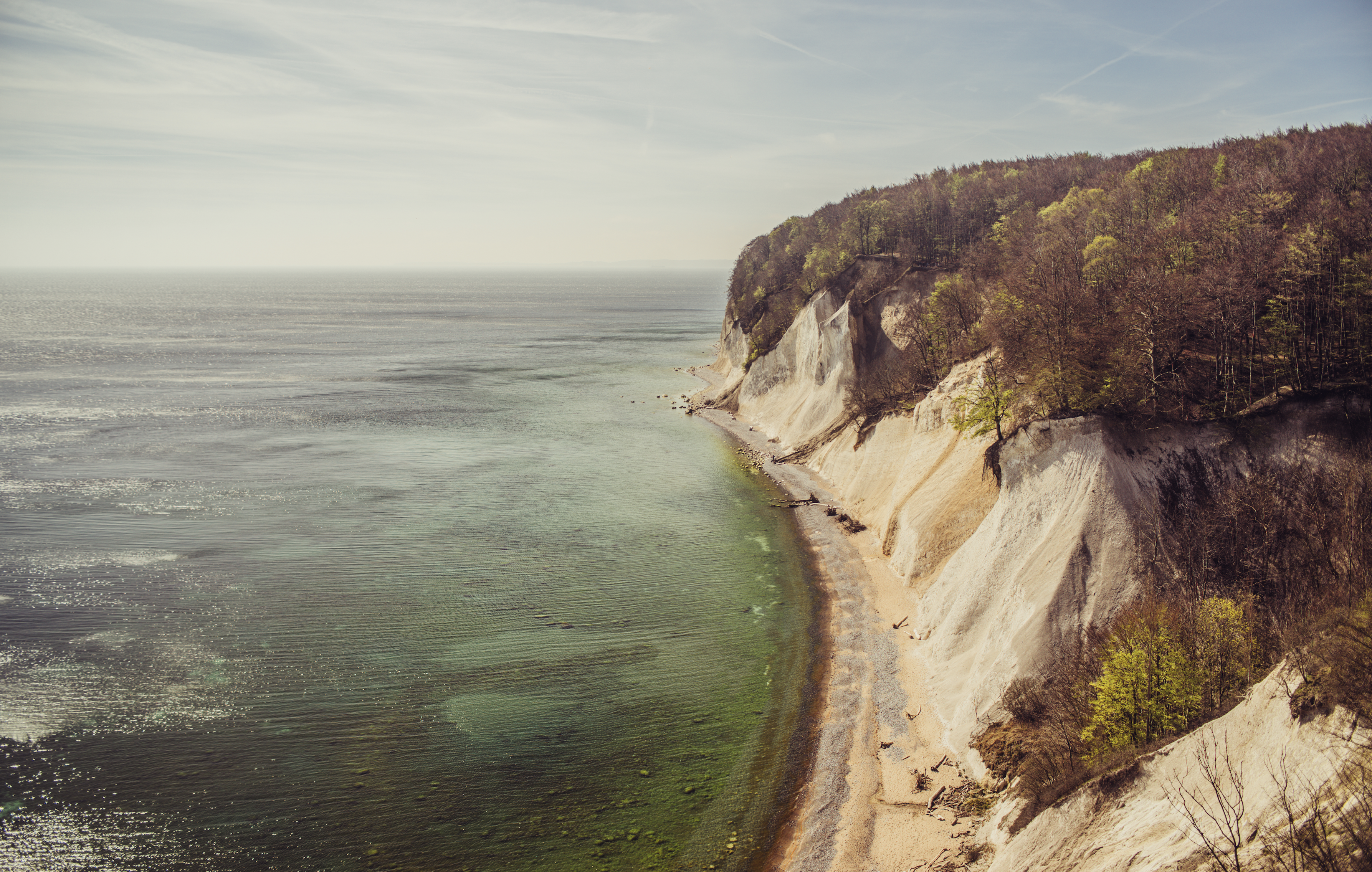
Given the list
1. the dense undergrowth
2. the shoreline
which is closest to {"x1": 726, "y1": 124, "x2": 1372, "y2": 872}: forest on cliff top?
the dense undergrowth

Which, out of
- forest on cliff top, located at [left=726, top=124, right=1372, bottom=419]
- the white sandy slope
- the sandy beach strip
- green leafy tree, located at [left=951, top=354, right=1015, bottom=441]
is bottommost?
the sandy beach strip

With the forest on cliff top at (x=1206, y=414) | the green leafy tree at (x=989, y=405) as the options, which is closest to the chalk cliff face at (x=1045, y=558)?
the forest on cliff top at (x=1206, y=414)

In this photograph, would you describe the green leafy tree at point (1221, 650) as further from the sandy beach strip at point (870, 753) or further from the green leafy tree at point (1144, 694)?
the sandy beach strip at point (870, 753)

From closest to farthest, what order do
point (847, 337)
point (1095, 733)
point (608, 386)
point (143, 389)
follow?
point (1095, 733)
point (847, 337)
point (143, 389)
point (608, 386)

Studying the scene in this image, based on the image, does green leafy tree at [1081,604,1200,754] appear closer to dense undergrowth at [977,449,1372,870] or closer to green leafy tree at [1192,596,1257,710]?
dense undergrowth at [977,449,1372,870]

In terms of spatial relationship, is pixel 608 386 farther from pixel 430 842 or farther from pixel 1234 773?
pixel 1234 773

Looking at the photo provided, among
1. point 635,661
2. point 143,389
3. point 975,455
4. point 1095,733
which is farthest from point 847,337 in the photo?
point 143,389
